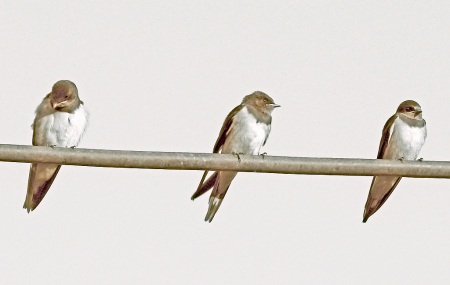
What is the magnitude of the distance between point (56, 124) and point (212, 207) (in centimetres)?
179

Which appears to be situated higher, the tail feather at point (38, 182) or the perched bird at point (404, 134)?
the perched bird at point (404, 134)

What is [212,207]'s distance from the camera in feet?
25.0

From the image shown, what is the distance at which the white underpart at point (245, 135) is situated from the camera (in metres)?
8.14

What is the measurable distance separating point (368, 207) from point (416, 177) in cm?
253

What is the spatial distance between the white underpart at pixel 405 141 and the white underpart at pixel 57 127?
3.51 metres

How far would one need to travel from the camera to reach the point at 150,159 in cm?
496

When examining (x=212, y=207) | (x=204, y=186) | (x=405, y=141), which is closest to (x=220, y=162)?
(x=204, y=186)

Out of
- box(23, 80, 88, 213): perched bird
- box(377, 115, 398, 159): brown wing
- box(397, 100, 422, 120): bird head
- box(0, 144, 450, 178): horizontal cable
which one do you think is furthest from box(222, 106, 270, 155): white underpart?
box(0, 144, 450, 178): horizontal cable

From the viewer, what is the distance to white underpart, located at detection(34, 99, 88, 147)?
755 centimetres

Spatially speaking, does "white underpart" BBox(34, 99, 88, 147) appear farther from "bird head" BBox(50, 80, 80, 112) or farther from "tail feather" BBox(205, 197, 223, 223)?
"tail feather" BBox(205, 197, 223, 223)

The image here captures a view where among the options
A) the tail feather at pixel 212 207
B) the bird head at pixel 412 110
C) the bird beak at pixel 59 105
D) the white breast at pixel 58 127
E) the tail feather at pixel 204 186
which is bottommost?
the tail feather at pixel 212 207

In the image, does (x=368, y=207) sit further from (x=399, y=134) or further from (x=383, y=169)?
(x=383, y=169)

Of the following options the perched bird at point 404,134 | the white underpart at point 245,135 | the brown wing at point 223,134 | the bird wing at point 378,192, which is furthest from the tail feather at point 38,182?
the perched bird at point 404,134

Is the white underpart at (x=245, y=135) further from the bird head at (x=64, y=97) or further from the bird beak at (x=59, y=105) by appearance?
the bird beak at (x=59, y=105)
